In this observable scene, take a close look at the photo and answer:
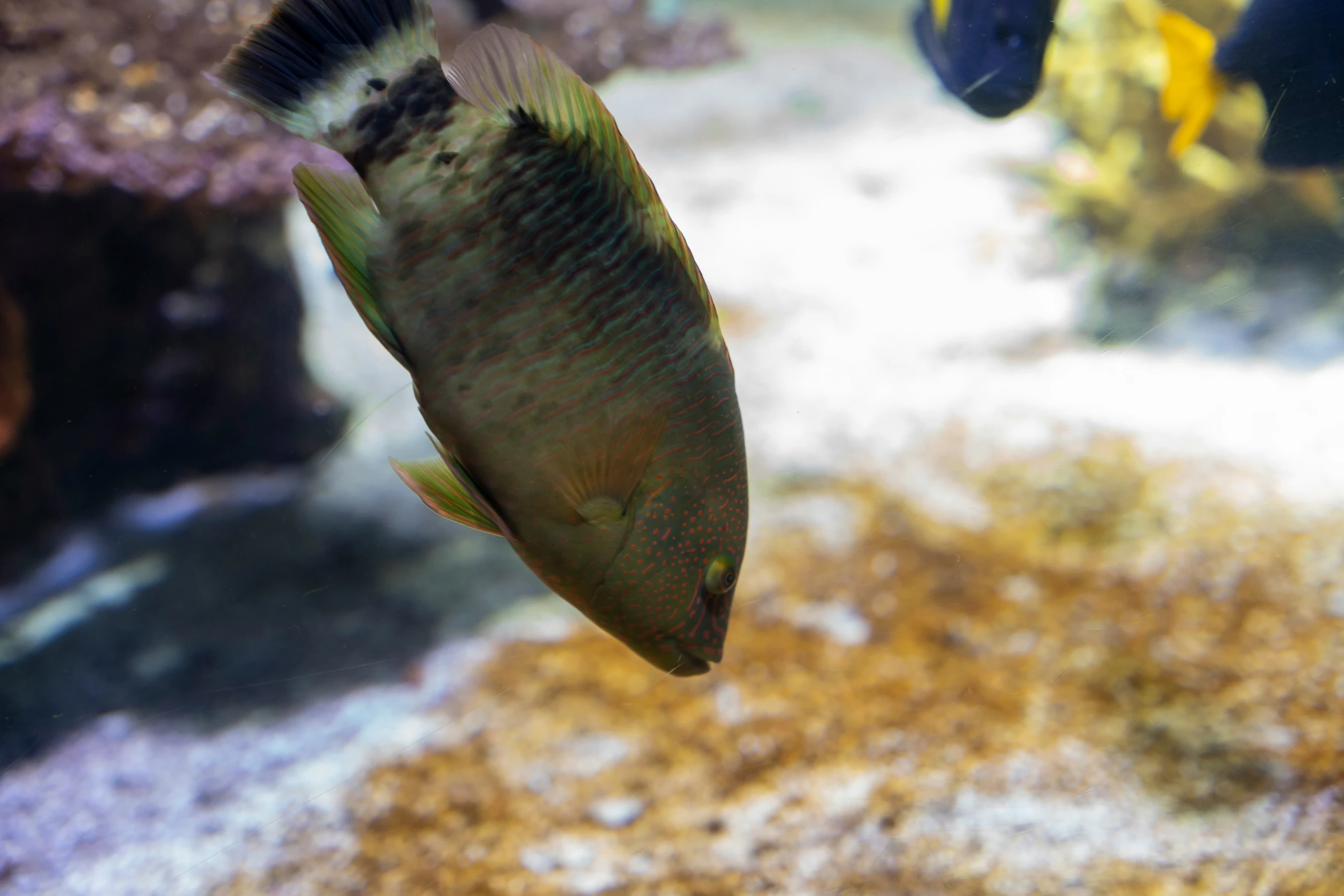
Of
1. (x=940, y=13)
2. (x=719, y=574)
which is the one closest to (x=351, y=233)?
(x=719, y=574)

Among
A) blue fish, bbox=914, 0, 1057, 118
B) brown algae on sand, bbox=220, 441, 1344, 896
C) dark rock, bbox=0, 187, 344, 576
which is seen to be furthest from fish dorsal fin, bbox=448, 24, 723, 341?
dark rock, bbox=0, 187, 344, 576

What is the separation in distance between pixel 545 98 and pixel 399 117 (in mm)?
196

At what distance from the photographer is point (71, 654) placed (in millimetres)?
2064

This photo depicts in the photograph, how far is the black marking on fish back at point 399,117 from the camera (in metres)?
0.93

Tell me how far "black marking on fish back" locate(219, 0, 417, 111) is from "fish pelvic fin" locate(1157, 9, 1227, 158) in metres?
1.66

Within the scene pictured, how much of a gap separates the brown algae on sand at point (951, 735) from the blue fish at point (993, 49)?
5.19 feet

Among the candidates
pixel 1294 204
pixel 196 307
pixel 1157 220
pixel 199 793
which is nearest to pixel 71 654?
pixel 199 793

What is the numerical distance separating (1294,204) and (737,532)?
184 centimetres

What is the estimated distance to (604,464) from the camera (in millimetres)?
1003

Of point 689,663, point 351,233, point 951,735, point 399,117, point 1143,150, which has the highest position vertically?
point 399,117

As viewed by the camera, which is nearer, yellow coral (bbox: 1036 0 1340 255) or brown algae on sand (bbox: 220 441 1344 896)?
brown algae on sand (bbox: 220 441 1344 896)

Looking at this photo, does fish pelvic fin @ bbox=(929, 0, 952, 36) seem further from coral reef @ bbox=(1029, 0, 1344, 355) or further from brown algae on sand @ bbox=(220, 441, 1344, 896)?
brown algae on sand @ bbox=(220, 441, 1344, 896)

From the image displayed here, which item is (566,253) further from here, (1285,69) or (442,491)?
(1285,69)

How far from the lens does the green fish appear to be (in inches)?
36.7
